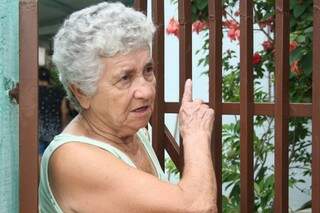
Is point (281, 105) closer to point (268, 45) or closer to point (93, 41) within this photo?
point (93, 41)

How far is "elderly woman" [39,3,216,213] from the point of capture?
1.63 metres

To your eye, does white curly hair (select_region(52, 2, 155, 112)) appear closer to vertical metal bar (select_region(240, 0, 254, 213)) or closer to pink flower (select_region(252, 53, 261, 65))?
vertical metal bar (select_region(240, 0, 254, 213))

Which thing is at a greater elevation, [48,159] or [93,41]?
[93,41]

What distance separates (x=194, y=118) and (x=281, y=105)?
48 centimetres

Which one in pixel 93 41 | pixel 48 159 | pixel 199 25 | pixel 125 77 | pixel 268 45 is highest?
pixel 199 25

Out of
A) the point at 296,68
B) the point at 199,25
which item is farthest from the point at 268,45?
the point at 296,68

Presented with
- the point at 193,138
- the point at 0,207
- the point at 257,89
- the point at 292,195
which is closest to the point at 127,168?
the point at 193,138

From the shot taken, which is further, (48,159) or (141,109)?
(141,109)

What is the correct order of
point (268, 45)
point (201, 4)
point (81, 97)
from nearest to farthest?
1. point (81, 97)
2. point (201, 4)
3. point (268, 45)

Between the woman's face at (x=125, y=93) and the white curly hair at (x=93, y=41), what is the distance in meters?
0.03

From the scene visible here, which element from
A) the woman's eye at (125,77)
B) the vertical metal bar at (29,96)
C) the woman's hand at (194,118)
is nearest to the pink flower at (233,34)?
the woman's hand at (194,118)

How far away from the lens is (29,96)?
139 centimetres

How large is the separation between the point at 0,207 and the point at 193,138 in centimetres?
67

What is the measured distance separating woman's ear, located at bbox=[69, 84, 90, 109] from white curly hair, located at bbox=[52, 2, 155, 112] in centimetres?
2
